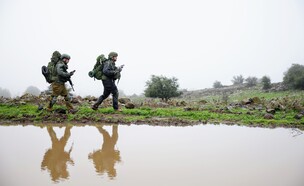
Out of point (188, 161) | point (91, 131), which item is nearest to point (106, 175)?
point (188, 161)

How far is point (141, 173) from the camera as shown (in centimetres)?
378

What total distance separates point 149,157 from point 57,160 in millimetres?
1531

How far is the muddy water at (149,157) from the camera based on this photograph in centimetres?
355

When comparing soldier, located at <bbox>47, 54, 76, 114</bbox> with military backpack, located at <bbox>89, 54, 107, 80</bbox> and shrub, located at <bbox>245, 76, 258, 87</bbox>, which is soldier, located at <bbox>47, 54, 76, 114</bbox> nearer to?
military backpack, located at <bbox>89, 54, 107, 80</bbox>

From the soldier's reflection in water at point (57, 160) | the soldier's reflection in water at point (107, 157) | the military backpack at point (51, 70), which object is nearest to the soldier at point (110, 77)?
the military backpack at point (51, 70)

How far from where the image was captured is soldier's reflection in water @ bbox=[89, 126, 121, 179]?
12.7 ft

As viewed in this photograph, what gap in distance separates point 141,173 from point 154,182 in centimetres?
39

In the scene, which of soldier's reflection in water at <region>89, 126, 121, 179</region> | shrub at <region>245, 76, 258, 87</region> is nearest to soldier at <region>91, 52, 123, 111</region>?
soldier's reflection in water at <region>89, 126, 121, 179</region>

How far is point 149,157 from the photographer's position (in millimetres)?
4559

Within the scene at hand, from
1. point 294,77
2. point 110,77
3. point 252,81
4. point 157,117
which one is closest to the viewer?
point 157,117

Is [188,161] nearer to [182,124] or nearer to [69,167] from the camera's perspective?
[69,167]

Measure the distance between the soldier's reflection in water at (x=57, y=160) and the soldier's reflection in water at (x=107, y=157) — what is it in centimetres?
43

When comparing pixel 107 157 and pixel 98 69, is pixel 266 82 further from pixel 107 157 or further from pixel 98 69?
pixel 107 157

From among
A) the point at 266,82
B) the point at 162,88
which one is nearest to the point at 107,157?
the point at 162,88
